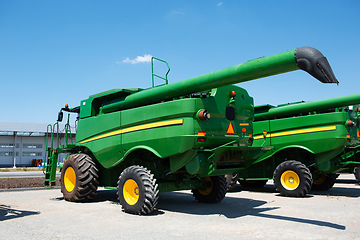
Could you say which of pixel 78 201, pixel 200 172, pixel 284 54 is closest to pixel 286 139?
pixel 200 172

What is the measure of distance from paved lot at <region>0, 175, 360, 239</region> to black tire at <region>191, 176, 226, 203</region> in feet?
0.97

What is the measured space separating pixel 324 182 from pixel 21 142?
38.0 metres

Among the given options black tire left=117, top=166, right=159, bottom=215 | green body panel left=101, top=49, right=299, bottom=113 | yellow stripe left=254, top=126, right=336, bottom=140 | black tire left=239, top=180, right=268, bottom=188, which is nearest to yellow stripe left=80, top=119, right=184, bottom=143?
green body panel left=101, top=49, right=299, bottom=113

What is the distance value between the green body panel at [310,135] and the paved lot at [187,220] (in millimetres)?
1847

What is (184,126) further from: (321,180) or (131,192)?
(321,180)

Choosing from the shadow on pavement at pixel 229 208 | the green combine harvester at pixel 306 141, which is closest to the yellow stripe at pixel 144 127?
the shadow on pavement at pixel 229 208

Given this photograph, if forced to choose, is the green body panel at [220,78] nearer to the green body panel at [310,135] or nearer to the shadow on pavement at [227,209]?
the shadow on pavement at [227,209]

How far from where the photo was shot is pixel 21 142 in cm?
4019

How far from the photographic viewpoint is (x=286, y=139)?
36.3ft

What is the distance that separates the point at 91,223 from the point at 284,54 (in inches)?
187

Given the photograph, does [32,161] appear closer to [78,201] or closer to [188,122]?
[78,201]

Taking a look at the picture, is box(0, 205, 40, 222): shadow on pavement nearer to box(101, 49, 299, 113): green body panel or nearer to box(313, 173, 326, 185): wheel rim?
box(101, 49, 299, 113): green body panel

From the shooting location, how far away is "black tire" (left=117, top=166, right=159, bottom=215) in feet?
22.4

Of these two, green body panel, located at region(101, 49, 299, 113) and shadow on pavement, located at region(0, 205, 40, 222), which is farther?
shadow on pavement, located at region(0, 205, 40, 222)
